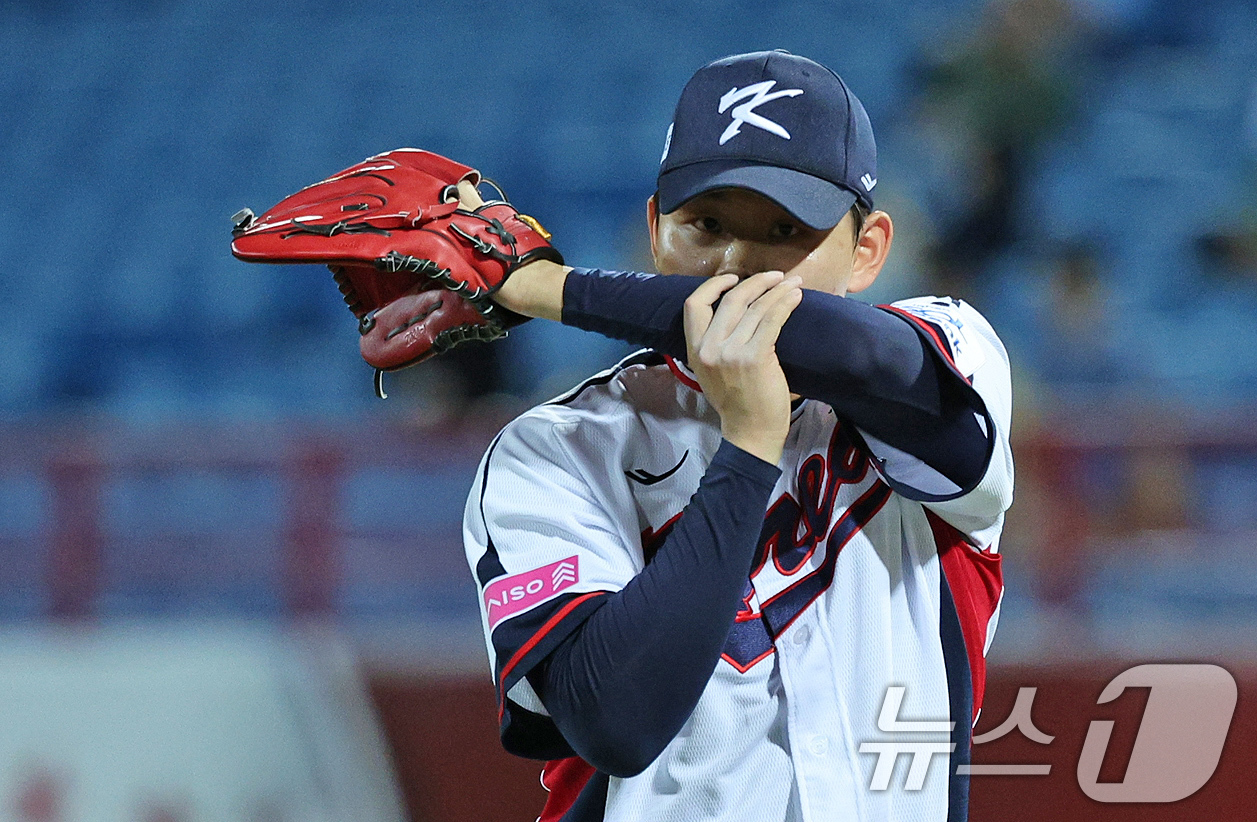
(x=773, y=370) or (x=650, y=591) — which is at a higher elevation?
(x=773, y=370)

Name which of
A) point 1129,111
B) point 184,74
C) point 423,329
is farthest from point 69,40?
point 423,329

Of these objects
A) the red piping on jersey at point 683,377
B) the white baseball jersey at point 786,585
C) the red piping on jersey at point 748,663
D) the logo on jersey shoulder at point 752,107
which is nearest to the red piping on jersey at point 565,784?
the white baseball jersey at point 786,585

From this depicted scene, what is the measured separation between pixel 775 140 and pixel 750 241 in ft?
0.32

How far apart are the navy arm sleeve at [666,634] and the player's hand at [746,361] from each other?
0.02 metres

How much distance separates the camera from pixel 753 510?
1.08 m

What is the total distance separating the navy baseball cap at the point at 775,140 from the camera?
1202mm

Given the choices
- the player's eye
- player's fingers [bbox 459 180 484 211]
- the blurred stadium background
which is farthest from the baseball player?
the blurred stadium background

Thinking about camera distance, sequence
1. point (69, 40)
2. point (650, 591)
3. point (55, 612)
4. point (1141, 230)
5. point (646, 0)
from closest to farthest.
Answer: point (650, 591) → point (55, 612) → point (1141, 230) → point (646, 0) → point (69, 40)

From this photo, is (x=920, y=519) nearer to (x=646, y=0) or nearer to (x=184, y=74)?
(x=646, y=0)

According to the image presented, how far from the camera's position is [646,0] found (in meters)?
6.59

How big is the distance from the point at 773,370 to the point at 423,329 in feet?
1.14

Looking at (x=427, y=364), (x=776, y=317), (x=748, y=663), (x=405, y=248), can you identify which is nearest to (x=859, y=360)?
(x=776, y=317)

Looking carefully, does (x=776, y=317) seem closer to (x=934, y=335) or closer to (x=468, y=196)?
(x=934, y=335)

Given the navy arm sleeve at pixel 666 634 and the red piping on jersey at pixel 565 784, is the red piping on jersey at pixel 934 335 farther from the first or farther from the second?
the red piping on jersey at pixel 565 784
